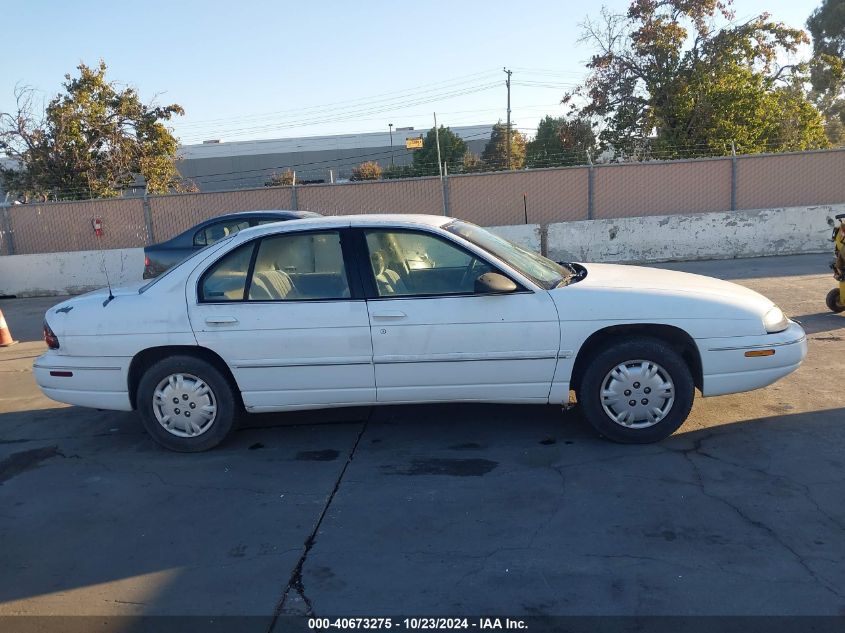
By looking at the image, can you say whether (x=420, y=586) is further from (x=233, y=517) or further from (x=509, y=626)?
(x=233, y=517)

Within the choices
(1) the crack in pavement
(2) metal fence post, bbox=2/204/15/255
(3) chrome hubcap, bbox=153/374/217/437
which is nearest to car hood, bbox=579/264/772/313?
(1) the crack in pavement

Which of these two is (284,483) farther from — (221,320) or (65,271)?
(65,271)

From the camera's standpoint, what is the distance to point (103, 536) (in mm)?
4059

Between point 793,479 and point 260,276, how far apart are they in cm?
364

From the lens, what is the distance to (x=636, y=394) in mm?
4789

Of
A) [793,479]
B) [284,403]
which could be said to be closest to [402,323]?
[284,403]

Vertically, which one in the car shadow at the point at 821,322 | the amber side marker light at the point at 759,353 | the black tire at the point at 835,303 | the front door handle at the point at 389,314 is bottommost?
the car shadow at the point at 821,322

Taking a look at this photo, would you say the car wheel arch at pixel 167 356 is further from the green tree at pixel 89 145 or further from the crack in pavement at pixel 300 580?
the green tree at pixel 89 145

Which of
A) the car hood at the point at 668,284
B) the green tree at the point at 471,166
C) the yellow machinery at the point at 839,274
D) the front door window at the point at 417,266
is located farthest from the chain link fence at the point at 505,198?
the front door window at the point at 417,266

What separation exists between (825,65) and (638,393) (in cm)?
4484

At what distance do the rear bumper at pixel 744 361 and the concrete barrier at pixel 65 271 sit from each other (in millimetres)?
12627

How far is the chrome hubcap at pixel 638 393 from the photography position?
476cm

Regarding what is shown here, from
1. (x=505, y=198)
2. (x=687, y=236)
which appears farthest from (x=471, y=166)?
(x=687, y=236)

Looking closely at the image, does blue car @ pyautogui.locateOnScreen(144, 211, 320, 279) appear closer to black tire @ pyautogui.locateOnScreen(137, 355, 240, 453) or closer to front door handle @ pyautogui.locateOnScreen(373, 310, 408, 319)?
black tire @ pyautogui.locateOnScreen(137, 355, 240, 453)
